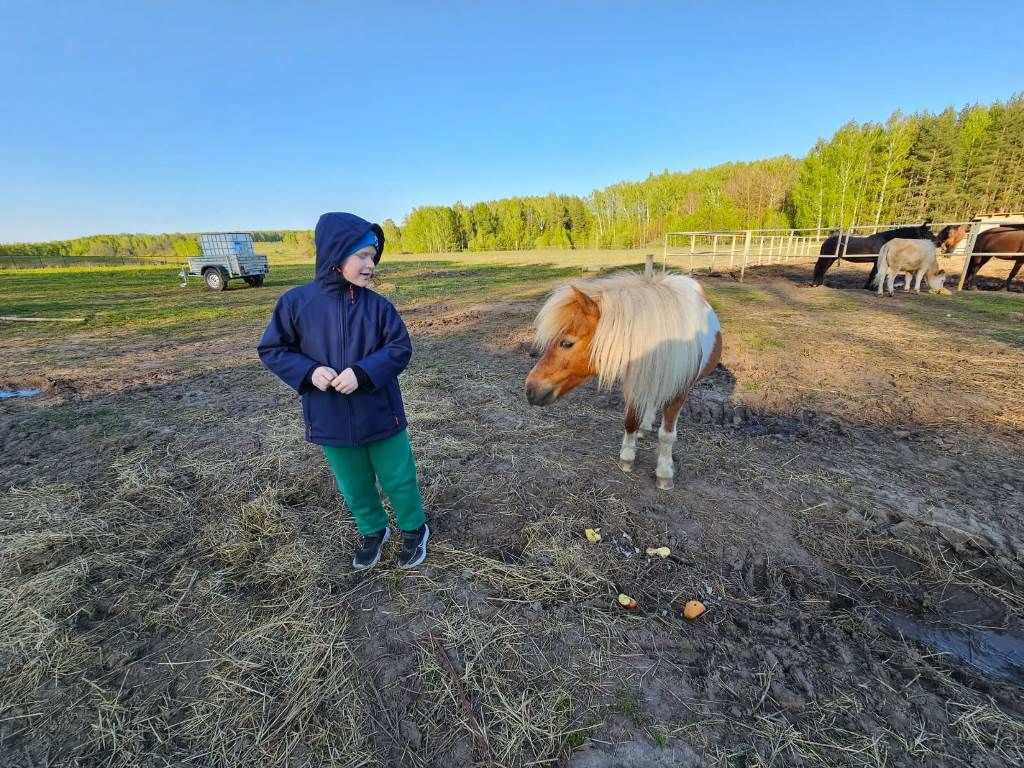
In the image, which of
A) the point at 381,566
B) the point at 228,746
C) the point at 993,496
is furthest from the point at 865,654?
the point at 228,746

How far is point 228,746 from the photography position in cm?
158

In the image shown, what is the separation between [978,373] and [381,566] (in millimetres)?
6941

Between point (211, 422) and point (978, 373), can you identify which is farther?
point (978, 373)

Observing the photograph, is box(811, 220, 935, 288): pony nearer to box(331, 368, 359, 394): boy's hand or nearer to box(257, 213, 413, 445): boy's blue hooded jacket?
box(257, 213, 413, 445): boy's blue hooded jacket

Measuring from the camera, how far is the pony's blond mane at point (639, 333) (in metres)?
2.68

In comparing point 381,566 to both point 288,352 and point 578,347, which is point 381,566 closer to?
point 288,352

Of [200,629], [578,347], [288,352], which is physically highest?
[288,352]

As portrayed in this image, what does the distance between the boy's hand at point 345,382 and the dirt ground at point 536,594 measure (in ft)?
3.91

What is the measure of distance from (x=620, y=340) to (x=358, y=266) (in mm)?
1623

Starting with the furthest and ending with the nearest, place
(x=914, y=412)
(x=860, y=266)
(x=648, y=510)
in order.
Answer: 1. (x=860, y=266)
2. (x=914, y=412)
3. (x=648, y=510)

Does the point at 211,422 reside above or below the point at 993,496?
above

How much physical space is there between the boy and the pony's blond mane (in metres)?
1.05

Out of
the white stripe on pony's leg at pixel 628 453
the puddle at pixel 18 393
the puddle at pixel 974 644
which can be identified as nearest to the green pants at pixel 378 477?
the white stripe on pony's leg at pixel 628 453

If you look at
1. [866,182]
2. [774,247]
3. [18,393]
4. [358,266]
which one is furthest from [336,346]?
[866,182]
